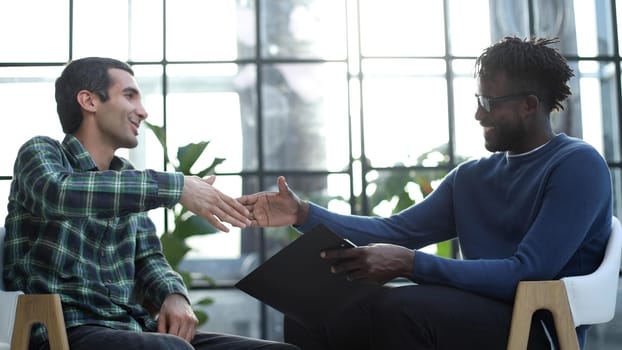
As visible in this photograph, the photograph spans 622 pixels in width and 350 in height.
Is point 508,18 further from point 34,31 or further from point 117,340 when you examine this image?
point 117,340

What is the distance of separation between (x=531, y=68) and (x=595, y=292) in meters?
0.56

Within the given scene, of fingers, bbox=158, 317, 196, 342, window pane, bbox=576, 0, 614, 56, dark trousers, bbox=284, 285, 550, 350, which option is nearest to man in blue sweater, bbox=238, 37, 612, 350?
dark trousers, bbox=284, 285, 550, 350

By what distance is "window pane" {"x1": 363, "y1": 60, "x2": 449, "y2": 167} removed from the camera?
405cm

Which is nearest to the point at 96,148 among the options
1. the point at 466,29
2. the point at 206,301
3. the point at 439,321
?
the point at 439,321

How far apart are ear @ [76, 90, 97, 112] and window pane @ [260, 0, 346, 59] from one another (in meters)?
1.97

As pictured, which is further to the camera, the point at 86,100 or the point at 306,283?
the point at 86,100

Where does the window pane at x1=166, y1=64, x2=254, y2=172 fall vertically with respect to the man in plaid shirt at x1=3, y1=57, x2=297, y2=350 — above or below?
above

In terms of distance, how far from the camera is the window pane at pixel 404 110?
4.05 m

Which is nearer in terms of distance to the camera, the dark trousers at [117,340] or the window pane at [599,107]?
the dark trousers at [117,340]

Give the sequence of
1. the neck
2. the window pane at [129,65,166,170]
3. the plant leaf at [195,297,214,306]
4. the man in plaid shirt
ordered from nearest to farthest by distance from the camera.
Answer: the man in plaid shirt → the neck → the plant leaf at [195,297,214,306] → the window pane at [129,65,166,170]

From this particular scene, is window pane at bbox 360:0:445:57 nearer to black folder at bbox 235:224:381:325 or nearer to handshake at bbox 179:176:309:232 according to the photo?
handshake at bbox 179:176:309:232

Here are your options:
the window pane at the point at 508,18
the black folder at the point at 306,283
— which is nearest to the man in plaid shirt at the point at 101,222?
the black folder at the point at 306,283

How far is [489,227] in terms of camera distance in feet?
6.85

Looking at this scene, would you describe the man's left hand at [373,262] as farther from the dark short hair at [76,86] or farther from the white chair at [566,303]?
the dark short hair at [76,86]
